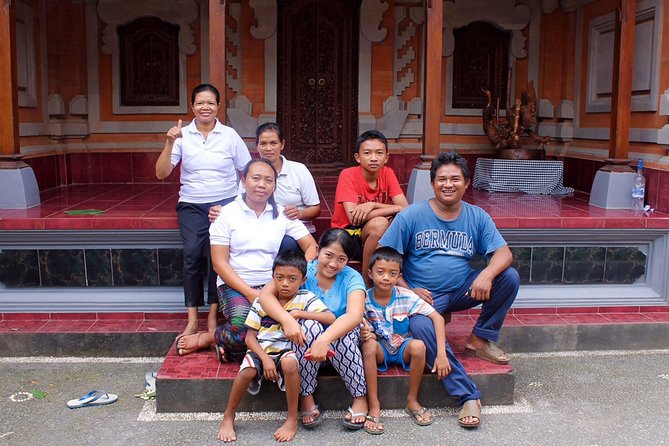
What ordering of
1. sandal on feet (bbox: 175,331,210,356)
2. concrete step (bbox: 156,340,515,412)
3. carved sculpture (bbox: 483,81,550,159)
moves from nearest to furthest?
1. concrete step (bbox: 156,340,515,412)
2. sandal on feet (bbox: 175,331,210,356)
3. carved sculpture (bbox: 483,81,550,159)

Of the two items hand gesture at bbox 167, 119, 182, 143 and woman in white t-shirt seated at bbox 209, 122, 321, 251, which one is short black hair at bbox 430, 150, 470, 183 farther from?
hand gesture at bbox 167, 119, 182, 143

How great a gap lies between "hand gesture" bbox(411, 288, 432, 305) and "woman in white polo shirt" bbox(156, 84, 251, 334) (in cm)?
144

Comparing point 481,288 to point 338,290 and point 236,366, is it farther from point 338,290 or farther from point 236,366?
point 236,366

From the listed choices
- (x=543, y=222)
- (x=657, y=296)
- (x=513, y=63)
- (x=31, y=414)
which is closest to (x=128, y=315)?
(x=31, y=414)

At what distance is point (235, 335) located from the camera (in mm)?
4035

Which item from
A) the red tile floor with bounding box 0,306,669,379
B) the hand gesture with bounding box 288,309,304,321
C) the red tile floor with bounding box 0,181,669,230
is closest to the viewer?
the hand gesture with bounding box 288,309,304,321

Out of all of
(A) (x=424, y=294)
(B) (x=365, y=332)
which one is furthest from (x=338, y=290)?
(A) (x=424, y=294)

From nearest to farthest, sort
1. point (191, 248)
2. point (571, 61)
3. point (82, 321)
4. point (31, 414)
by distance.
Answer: point (31, 414) → point (191, 248) → point (82, 321) → point (571, 61)

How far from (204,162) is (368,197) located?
46.9 inches

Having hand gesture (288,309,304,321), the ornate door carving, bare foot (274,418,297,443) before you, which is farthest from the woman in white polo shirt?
the ornate door carving

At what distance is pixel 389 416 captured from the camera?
396 centimetres

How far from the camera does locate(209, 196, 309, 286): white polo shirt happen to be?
413 centimetres

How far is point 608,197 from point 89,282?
14.9 feet

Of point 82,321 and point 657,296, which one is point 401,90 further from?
point 82,321
